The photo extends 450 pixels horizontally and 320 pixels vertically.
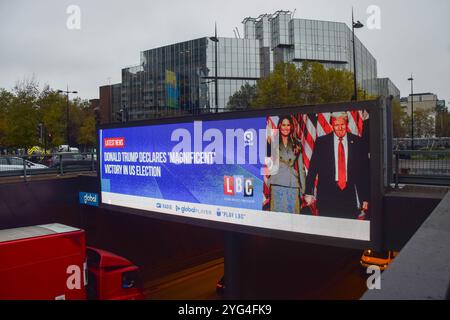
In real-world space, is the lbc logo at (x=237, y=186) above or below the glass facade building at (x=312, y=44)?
below

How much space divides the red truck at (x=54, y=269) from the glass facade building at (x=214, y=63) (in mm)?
70950

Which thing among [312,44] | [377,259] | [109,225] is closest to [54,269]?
[109,225]

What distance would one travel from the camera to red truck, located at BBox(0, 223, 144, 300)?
807 centimetres

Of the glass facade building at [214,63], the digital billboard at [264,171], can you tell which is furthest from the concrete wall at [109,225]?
the glass facade building at [214,63]

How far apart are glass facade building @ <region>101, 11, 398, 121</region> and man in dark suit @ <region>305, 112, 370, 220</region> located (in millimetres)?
73368

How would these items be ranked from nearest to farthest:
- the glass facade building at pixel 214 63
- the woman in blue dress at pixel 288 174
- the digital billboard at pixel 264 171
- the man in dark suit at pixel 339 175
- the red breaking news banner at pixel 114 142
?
the man in dark suit at pixel 339 175
the digital billboard at pixel 264 171
the woman in blue dress at pixel 288 174
the red breaking news banner at pixel 114 142
the glass facade building at pixel 214 63

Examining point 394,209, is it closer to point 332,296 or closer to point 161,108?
point 332,296

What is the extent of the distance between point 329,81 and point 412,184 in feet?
147

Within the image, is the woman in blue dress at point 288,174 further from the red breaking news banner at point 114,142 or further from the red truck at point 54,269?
the red breaking news banner at point 114,142

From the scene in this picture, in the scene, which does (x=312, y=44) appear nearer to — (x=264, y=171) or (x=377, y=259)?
(x=377, y=259)

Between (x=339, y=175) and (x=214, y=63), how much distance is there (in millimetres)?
81857

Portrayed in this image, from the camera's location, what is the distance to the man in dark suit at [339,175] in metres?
6.91

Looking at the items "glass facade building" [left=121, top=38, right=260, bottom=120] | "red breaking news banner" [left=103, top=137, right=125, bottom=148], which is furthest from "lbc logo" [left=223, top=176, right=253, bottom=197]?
"glass facade building" [left=121, top=38, right=260, bottom=120]

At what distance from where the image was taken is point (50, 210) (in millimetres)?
12922
